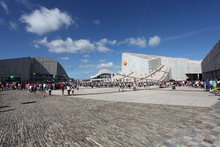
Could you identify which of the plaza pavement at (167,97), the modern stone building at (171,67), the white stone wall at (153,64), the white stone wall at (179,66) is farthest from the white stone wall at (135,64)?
the plaza pavement at (167,97)

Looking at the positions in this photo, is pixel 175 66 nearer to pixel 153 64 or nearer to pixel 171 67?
pixel 171 67

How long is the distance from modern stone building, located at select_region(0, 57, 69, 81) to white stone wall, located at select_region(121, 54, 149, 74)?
4795 centimetres

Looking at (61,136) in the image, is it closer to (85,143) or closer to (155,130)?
(85,143)

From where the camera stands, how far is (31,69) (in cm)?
6456

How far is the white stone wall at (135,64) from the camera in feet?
200

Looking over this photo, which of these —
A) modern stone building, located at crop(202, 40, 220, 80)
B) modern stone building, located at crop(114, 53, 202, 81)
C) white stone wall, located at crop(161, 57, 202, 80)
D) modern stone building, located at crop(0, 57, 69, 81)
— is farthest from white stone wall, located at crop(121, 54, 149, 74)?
modern stone building, located at crop(0, 57, 69, 81)

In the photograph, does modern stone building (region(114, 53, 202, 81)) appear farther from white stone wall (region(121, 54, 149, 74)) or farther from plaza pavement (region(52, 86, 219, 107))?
plaza pavement (region(52, 86, 219, 107))

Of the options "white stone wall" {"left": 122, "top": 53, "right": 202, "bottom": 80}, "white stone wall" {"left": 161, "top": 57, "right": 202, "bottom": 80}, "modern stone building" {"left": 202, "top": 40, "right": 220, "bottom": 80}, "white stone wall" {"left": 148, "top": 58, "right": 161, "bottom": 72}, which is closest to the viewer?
"modern stone building" {"left": 202, "top": 40, "right": 220, "bottom": 80}

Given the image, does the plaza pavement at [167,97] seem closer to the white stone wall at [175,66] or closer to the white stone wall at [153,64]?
the white stone wall at [153,64]

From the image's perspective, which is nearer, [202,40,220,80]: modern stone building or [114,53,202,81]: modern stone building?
[202,40,220,80]: modern stone building

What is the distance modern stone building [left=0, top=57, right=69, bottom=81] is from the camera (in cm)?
5084

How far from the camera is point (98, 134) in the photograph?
12.1 feet

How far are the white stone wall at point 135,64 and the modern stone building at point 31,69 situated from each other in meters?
47.9

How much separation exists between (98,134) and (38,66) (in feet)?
259
